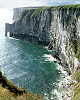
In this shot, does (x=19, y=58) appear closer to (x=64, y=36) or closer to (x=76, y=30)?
(x=64, y=36)

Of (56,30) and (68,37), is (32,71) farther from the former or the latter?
(56,30)

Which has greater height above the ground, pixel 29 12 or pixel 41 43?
pixel 29 12

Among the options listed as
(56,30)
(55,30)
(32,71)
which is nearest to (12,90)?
(32,71)

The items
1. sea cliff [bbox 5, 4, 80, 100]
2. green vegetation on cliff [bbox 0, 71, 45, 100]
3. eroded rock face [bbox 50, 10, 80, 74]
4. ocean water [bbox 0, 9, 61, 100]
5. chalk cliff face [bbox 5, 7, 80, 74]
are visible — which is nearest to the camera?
green vegetation on cliff [bbox 0, 71, 45, 100]

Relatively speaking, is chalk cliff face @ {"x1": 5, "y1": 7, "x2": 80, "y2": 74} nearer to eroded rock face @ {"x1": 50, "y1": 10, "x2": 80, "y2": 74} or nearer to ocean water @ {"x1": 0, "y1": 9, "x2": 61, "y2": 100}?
eroded rock face @ {"x1": 50, "y1": 10, "x2": 80, "y2": 74}

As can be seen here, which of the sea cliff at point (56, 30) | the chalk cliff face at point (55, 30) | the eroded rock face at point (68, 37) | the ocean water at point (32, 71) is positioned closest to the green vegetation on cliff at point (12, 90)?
the ocean water at point (32, 71)

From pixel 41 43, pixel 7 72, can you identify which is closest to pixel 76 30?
pixel 7 72

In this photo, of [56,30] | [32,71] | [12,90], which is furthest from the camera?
[56,30]

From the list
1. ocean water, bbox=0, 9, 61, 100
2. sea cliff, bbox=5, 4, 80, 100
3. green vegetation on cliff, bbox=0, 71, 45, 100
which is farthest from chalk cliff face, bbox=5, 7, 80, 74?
green vegetation on cliff, bbox=0, 71, 45, 100
